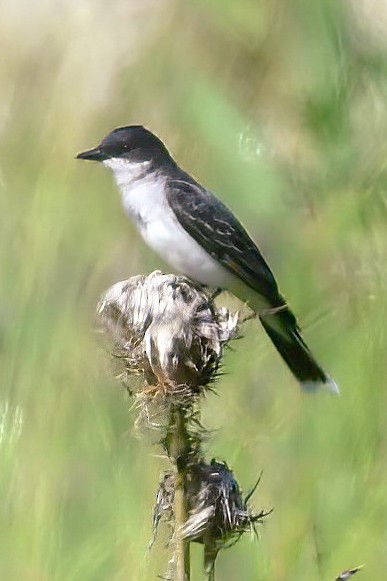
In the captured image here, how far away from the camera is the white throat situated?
714 mm

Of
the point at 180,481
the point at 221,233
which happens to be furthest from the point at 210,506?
the point at 221,233

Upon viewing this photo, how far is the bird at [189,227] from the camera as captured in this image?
2.35ft

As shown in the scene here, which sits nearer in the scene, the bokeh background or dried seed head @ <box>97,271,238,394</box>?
dried seed head @ <box>97,271,238,394</box>

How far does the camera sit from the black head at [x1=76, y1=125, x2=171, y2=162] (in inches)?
27.9

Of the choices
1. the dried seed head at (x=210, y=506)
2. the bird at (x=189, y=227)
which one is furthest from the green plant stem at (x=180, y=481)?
the bird at (x=189, y=227)

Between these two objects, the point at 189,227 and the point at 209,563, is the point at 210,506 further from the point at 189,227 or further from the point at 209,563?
the point at 189,227

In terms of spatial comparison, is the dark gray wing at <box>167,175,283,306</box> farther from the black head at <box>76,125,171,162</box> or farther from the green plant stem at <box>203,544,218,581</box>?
the green plant stem at <box>203,544,218,581</box>

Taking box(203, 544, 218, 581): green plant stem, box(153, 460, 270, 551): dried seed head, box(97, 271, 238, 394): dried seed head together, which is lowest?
box(203, 544, 218, 581): green plant stem

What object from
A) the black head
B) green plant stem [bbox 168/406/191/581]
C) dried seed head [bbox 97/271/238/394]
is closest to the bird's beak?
the black head

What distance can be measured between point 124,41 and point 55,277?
0.24m

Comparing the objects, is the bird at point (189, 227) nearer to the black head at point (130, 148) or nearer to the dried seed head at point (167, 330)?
the black head at point (130, 148)

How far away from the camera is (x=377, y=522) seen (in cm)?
81

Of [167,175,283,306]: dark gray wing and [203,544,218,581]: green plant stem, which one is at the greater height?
[167,175,283,306]: dark gray wing

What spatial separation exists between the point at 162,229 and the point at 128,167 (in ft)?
0.17
